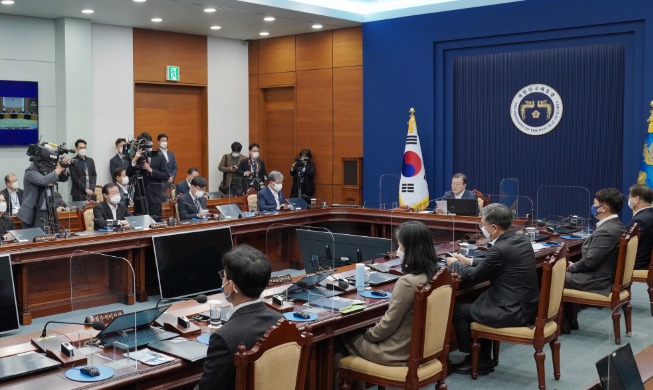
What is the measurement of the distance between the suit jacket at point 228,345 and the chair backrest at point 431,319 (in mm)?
1097

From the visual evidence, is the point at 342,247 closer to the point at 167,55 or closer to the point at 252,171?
the point at 252,171

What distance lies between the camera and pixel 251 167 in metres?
11.3

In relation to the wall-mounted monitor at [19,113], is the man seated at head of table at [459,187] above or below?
below

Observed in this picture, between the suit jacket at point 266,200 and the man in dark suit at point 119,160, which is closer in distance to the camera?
the suit jacket at point 266,200

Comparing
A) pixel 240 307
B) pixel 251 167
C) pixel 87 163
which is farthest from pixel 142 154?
pixel 240 307

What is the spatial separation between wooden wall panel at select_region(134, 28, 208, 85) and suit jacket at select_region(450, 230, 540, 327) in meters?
8.10

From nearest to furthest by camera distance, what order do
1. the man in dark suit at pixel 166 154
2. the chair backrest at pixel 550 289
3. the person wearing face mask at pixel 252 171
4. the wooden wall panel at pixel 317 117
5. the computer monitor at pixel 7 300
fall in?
the chair backrest at pixel 550 289
the computer monitor at pixel 7 300
the man in dark suit at pixel 166 154
the person wearing face mask at pixel 252 171
the wooden wall panel at pixel 317 117

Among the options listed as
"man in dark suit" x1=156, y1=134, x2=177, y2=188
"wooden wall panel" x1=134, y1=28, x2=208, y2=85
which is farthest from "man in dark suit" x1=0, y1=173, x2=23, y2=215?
"wooden wall panel" x1=134, y1=28, x2=208, y2=85

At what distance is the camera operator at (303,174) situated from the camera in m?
11.8

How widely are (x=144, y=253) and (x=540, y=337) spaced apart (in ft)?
13.1

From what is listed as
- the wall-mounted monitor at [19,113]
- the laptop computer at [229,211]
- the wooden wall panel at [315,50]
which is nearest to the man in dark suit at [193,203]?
the laptop computer at [229,211]

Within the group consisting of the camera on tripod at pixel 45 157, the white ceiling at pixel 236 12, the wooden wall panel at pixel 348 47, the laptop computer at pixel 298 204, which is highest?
the white ceiling at pixel 236 12

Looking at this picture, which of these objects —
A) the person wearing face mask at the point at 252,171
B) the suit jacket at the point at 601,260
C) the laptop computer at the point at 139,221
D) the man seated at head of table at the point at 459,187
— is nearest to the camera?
the suit jacket at the point at 601,260

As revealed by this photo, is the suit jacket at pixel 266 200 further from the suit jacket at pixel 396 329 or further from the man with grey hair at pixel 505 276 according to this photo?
the suit jacket at pixel 396 329
